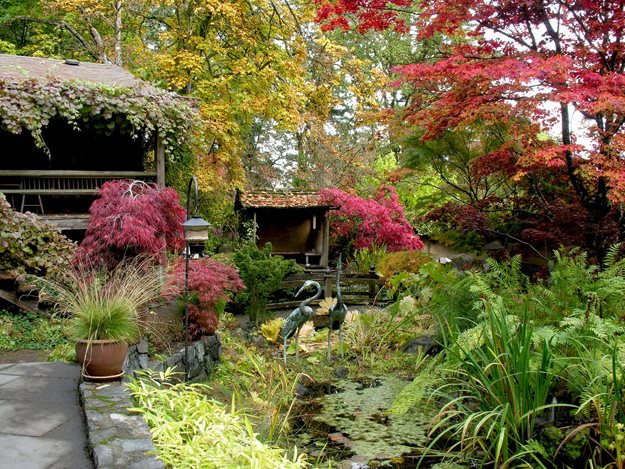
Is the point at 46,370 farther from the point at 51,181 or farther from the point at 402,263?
the point at 402,263

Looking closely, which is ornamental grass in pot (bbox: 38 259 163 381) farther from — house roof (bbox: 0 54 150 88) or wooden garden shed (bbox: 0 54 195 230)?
house roof (bbox: 0 54 150 88)

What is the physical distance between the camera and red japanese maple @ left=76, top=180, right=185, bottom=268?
6.36m

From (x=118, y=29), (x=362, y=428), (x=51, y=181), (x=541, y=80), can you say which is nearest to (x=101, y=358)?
(x=362, y=428)

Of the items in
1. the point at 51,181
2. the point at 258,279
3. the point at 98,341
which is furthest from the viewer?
the point at 51,181

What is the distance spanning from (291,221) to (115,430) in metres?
11.7

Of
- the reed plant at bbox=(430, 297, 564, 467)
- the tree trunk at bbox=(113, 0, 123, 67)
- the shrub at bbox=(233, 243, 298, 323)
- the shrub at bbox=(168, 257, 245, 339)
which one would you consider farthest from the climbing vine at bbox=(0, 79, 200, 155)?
the reed plant at bbox=(430, 297, 564, 467)

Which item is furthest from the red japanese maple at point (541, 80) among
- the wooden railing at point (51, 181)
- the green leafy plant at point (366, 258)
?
the green leafy plant at point (366, 258)

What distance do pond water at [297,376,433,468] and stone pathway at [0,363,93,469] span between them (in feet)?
5.99

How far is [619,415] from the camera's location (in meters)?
4.09

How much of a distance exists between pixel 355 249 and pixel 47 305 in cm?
840

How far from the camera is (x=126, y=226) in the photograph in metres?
6.29

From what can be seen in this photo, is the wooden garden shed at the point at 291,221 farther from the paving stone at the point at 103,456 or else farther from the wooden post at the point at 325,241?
the paving stone at the point at 103,456

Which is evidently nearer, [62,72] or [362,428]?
[362,428]

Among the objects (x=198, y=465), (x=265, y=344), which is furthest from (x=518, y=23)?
(x=198, y=465)
